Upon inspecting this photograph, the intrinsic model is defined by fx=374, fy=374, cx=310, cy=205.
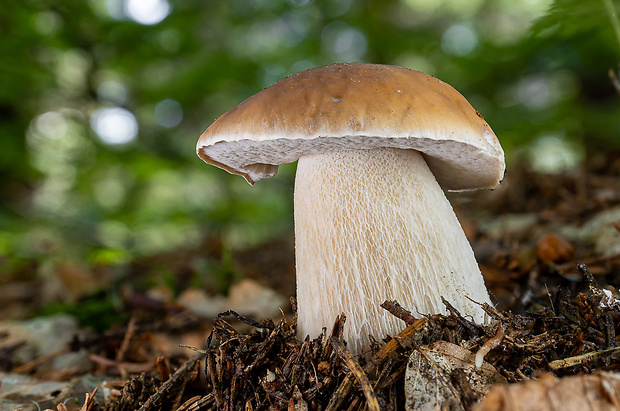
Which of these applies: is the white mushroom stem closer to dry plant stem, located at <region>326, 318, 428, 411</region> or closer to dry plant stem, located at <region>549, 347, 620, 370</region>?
dry plant stem, located at <region>326, 318, 428, 411</region>

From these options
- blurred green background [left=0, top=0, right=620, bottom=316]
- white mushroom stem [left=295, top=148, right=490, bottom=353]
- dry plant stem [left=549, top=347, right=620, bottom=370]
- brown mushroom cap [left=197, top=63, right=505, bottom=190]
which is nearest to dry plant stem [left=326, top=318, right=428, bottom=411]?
white mushroom stem [left=295, top=148, right=490, bottom=353]

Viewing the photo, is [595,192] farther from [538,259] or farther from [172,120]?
[172,120]

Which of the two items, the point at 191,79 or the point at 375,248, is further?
the point at 191,79

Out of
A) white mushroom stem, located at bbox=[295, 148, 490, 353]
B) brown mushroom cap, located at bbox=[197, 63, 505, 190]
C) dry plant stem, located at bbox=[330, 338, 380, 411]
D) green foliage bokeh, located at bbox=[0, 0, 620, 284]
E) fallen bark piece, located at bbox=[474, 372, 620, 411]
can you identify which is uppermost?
green foliage bokeh, located at bbox=[0, 0, 620, 284]

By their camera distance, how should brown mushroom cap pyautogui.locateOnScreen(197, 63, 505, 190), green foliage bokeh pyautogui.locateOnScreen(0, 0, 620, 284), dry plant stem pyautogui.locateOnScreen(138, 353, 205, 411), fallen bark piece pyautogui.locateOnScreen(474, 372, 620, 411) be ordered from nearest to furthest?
1. fallen bark piece pyautogui.locateOnScreen(474, 372, 620, 411)
2. brown mushroom cap pyautogui.locateOnScreen(197, 63, 505, 190)
3. dry plant stem pyautogui.locateOnScreen(138, 353, 205, 411)
4. green foliage bokeh pyautogui.locateOnScreen(0, 0, 620, 284)

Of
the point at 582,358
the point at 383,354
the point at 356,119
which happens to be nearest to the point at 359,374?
the point at 383,354

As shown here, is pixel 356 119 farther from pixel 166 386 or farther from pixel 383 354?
pixel 166 386
